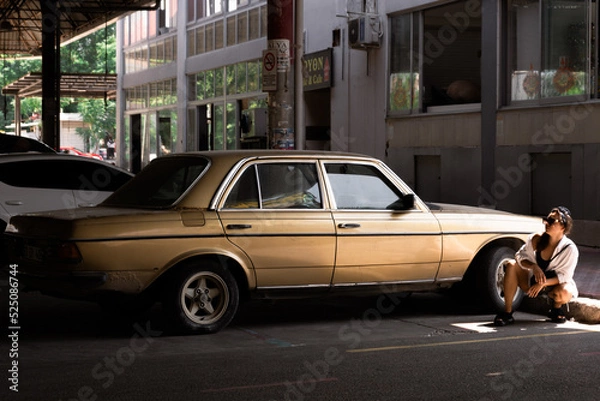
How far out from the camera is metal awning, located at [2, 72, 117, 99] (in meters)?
40.4

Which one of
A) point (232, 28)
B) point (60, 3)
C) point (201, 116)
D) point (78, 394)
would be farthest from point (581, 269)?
point (60, 3)

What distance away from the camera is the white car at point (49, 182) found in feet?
41.5

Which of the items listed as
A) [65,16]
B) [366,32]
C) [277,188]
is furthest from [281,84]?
[65,16]

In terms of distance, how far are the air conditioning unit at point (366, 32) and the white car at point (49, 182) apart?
9456 millimetres

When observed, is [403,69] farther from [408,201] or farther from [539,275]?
[539,275]

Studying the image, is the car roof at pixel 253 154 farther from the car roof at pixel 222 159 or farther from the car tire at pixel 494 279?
the car tire at pixel 494 279

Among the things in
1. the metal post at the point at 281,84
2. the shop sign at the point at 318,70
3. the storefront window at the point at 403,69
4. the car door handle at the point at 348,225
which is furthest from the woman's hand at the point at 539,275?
the shop sign at the point at 318,70

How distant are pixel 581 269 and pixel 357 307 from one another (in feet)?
12.3

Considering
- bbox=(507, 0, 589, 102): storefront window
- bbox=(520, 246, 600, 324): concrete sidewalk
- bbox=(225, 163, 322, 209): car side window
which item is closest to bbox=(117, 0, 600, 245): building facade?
bbox=(507, 0, 589, 102): storefront window

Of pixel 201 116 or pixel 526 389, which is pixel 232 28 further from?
pixel 526 389

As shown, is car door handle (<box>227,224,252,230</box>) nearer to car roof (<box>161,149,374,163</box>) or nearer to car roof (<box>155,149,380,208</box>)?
car roof (<box>155,149,380,208</box>)

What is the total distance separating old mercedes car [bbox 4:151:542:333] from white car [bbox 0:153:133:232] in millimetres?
3655

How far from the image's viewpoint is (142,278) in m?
8.39

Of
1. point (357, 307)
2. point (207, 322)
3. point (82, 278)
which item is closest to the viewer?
point (82, 278)
